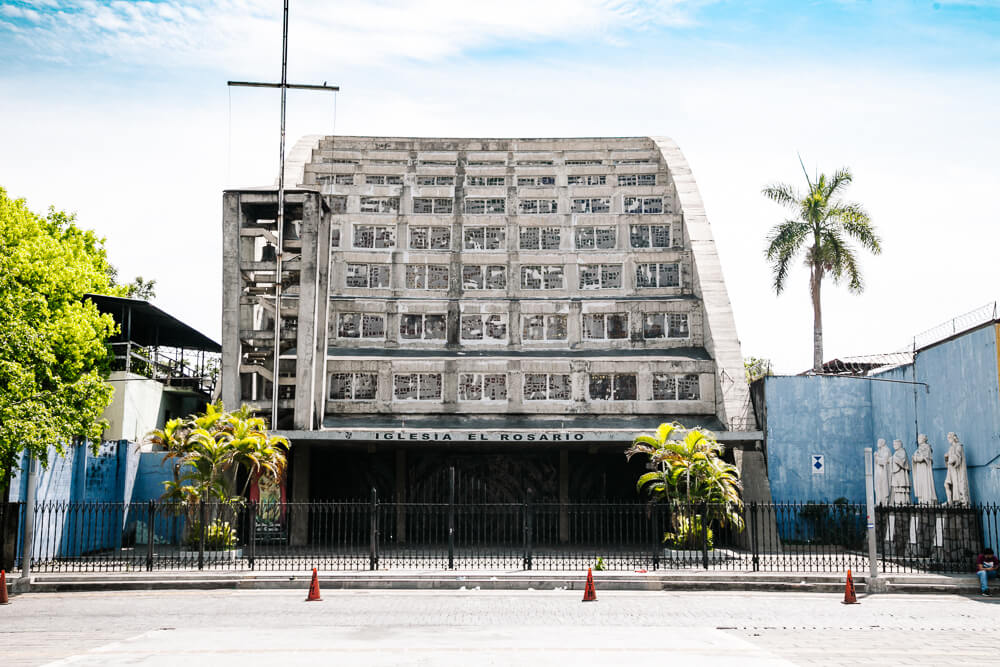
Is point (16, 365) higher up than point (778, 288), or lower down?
lower down

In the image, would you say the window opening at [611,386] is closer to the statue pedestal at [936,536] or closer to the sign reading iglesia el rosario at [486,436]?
the sign reading iglesia el rosario at [486,436]

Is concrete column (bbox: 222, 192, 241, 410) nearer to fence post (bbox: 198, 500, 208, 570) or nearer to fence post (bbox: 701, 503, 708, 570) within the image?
fence post (bbox: 198, 500, 208, 570)

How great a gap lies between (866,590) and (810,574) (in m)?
1.46

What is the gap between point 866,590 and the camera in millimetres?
23875

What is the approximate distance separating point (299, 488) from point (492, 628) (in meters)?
21.2

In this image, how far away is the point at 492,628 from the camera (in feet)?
55.0

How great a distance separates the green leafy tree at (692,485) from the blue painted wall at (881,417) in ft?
21.5

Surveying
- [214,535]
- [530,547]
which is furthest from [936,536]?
[214,535]

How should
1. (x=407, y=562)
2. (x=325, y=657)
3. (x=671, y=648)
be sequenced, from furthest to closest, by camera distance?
(x=407, y=562), (x=671, y=648), (x=325, y=657)

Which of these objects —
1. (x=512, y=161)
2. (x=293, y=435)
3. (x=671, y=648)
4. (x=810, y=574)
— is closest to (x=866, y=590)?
(x=810, y=574)

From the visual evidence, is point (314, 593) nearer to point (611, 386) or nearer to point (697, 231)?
point (611, 386)

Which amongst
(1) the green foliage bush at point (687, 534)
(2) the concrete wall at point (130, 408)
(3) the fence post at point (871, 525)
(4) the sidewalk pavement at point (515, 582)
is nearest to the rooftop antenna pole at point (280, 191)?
(2) the concrete wall at point (130, 408)

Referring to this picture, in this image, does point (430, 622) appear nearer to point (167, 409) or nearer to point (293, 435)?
point (293, 435)

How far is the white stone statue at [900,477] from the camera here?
2972 cm
